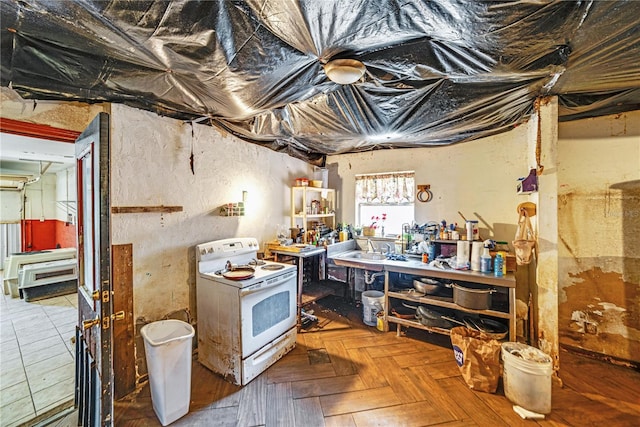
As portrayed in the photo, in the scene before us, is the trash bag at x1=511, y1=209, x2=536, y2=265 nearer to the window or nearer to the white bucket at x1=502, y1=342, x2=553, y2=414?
the white bucket at x1=502, y1=342, x2=553, y2=414

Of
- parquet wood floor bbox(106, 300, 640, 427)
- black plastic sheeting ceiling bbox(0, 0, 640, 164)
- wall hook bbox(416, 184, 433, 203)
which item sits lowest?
parquet wood floor bbox(106, 300, 640, 427)

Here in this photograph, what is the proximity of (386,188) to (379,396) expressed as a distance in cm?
262

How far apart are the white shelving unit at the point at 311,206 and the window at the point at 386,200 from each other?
0.47 meters

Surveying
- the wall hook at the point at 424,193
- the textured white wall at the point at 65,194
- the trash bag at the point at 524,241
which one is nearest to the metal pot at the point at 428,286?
the trash bag at the point at 524,241

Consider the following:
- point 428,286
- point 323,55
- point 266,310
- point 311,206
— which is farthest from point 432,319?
point 323,55

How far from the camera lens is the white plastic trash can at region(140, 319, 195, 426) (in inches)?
66.4

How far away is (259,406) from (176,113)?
2507 mm

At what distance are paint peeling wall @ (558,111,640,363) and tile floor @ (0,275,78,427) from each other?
177 inches

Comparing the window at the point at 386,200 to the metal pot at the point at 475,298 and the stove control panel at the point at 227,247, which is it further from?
the stove control panel at the point at 227,247

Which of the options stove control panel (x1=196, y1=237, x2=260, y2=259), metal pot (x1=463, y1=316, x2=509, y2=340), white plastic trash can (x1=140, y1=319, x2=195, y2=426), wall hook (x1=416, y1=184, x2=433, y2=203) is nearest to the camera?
white plastic trash can (x1=140, y1=319, x2=195, y2=426)

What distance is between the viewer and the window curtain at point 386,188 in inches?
143

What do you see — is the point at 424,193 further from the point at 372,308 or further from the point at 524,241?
the point at 372,308

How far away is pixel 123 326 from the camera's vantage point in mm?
1996

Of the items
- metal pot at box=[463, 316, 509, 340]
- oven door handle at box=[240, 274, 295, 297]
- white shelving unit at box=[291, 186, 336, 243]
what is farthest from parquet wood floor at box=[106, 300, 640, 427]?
white shelving unit at box=[291, 186, 336, 243]
